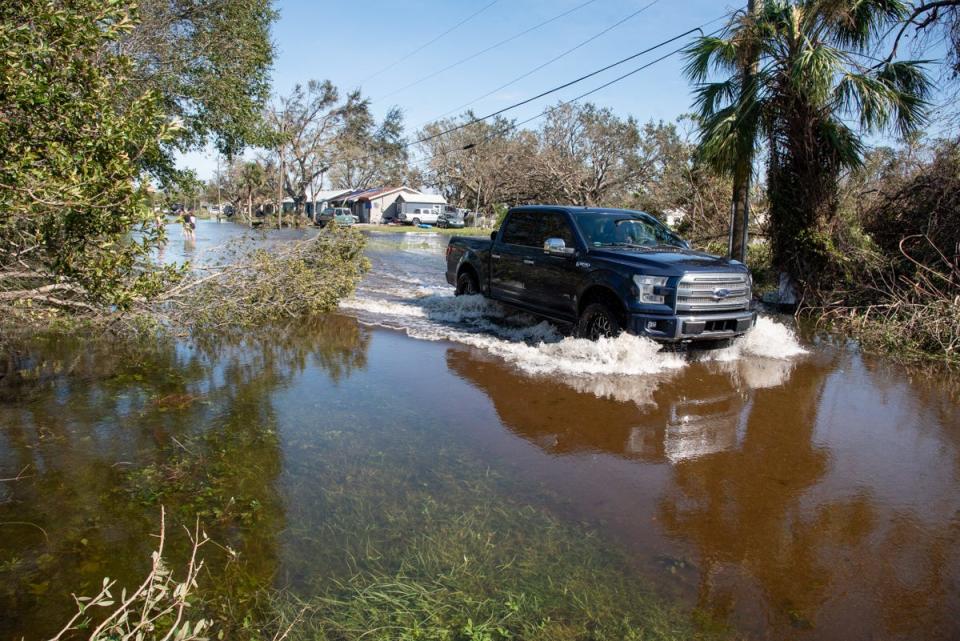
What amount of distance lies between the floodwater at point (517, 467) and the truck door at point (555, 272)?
72 cm

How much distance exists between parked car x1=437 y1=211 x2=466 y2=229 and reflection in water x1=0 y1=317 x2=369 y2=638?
154 feet

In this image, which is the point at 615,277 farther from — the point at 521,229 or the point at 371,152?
the point at 371,152

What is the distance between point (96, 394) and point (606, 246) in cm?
620

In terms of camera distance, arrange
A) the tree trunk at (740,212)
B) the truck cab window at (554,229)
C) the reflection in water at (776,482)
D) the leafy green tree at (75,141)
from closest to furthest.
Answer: the reflection in water at (776,482)
the leafy green tree at (75,141)
the truck cab window at (554,229)
the tree trunk at (740,212)

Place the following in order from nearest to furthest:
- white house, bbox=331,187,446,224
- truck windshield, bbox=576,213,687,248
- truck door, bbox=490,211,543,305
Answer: truck windshield, bbox=576,213,687,248 < truck door, bbox=490,211,543,305 < white house, bbox=331,187,446,224

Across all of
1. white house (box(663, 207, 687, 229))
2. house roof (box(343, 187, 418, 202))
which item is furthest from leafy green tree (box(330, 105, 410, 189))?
white house (box(663, 207, 687, 229))

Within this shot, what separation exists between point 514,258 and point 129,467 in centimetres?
645

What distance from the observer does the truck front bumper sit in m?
7.52

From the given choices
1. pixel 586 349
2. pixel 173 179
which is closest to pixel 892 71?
pixel 586 349

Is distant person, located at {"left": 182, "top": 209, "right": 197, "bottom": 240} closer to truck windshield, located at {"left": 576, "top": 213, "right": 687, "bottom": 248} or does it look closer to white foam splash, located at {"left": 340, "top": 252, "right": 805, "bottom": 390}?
white foam splash, located at {"left": 340, "top": 252, "right": 805, "bottom": 390}

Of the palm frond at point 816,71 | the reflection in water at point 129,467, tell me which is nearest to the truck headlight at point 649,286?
the reflection in water at point 129,467

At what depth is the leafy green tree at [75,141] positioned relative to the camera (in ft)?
14.1

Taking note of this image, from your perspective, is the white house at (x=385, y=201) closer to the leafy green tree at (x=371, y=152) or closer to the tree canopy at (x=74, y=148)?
the leafy green tree at (x=371, y=152)

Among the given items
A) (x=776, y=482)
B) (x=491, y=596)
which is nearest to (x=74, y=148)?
(x=491, y=596)
